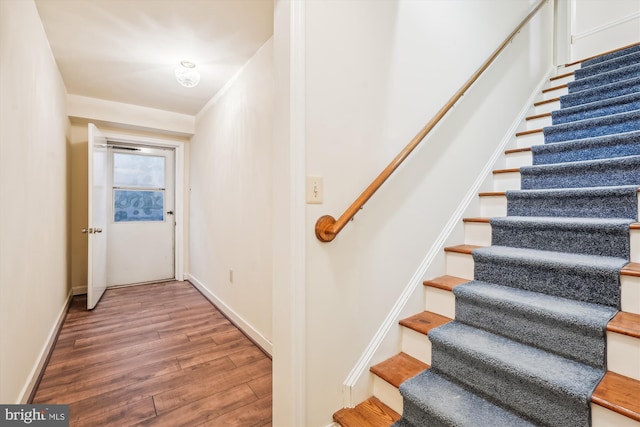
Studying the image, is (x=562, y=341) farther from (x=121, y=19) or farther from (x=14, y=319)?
(x=121, y=19)

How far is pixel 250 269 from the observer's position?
8.19 ft

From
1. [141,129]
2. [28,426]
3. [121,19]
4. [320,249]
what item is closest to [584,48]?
[320,249]

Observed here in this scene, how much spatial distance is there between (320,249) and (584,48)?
4860 millimetres

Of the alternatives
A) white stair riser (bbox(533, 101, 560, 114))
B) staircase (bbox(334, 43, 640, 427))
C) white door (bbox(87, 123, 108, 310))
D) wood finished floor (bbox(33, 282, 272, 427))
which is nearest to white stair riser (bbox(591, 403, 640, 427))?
staircase (bbox(334, 43, 640, 427))

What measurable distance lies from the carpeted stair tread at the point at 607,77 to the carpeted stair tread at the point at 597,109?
1.38 ft

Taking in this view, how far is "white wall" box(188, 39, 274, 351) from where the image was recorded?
2.28 m

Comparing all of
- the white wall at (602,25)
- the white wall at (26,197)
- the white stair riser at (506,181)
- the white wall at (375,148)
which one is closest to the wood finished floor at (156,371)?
the white wall at (26,197)

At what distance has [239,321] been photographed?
2.71m

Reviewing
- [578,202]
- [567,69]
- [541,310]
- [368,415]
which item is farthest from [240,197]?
[567,69]

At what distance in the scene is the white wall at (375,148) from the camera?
129 cm

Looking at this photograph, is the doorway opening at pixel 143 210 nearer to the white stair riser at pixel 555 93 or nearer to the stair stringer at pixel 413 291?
the stair stringer at pixel 413 291

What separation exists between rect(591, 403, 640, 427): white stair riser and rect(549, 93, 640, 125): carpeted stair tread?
2.15 metres

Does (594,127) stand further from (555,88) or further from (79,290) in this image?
(79,290)

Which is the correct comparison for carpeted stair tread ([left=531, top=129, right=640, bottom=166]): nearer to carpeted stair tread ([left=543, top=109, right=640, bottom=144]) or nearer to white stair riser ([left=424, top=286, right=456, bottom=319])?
carpeted stair tread ([left=543, top=109, right=640, bottom=144])
